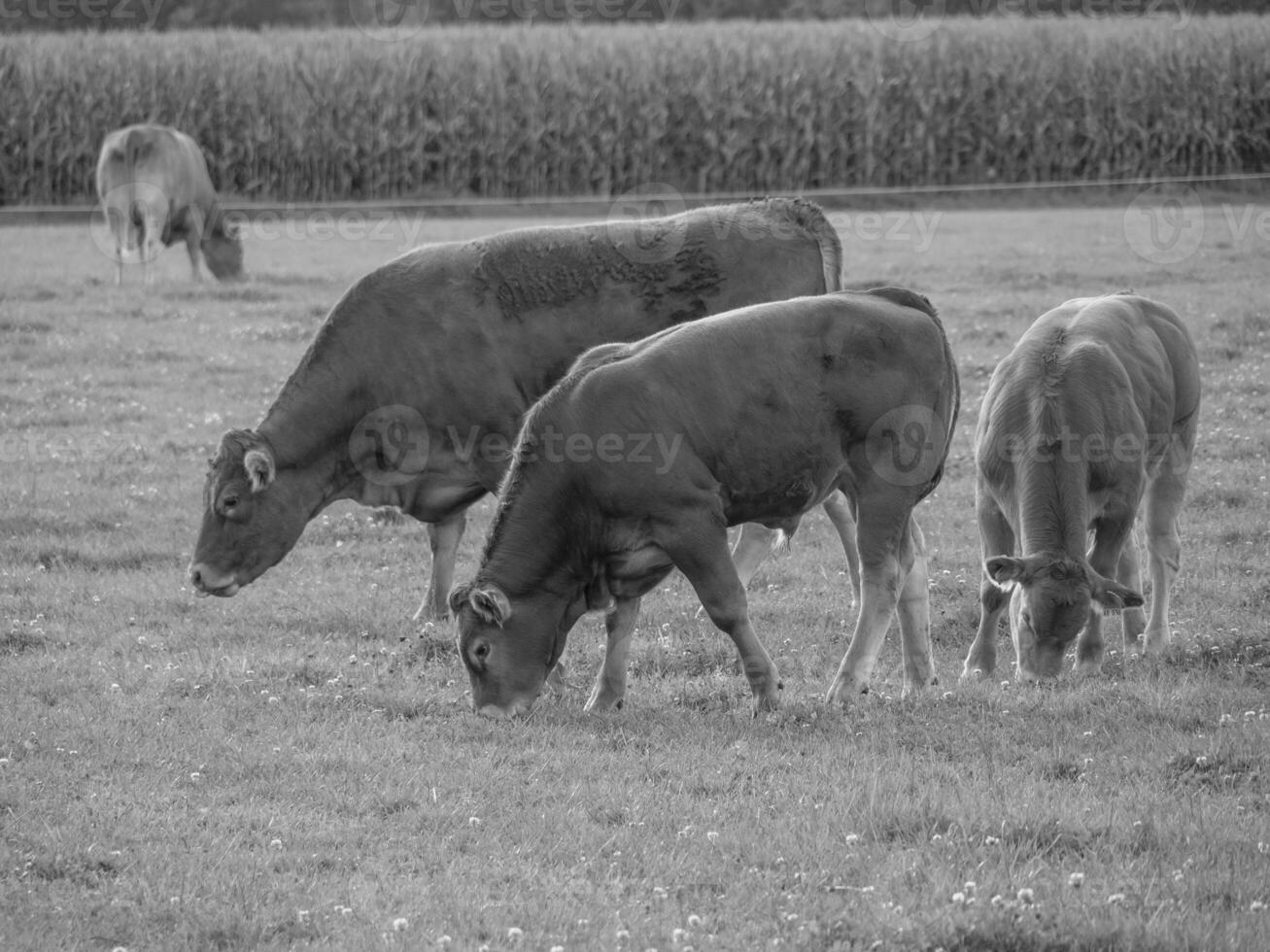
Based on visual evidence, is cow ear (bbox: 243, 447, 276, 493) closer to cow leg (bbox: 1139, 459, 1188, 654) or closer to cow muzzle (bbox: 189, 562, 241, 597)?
cow muzzle (bbox: 189, 562, 241, 597)

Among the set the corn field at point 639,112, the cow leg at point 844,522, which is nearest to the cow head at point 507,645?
the cow leg at point 844,522

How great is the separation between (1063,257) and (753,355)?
567 inches

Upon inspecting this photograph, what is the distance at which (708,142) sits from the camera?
3472 cm

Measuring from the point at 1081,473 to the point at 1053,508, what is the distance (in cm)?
26

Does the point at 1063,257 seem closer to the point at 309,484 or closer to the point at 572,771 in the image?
the point at 309,484

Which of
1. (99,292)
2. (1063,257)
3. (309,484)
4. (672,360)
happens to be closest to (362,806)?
(672,360)

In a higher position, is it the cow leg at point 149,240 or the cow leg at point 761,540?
the cow leg at point 149,240

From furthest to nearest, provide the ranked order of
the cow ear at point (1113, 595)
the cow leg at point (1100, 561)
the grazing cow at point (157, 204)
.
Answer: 1. the grazing cow at point (157, 204)
2. the cow leg at point (1100, 561)
3. the cow ear at point (1113, 595)

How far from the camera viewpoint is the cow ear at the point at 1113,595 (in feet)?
26.8

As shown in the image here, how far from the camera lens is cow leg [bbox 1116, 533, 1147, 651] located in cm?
964

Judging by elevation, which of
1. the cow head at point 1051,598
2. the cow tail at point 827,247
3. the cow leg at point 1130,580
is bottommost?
the cow leg at point 1130,580

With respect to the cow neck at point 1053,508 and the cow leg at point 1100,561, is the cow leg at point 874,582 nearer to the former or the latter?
the cow neck at point 1053,508

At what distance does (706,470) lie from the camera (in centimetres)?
804

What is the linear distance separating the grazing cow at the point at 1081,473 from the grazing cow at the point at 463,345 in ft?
4.77
